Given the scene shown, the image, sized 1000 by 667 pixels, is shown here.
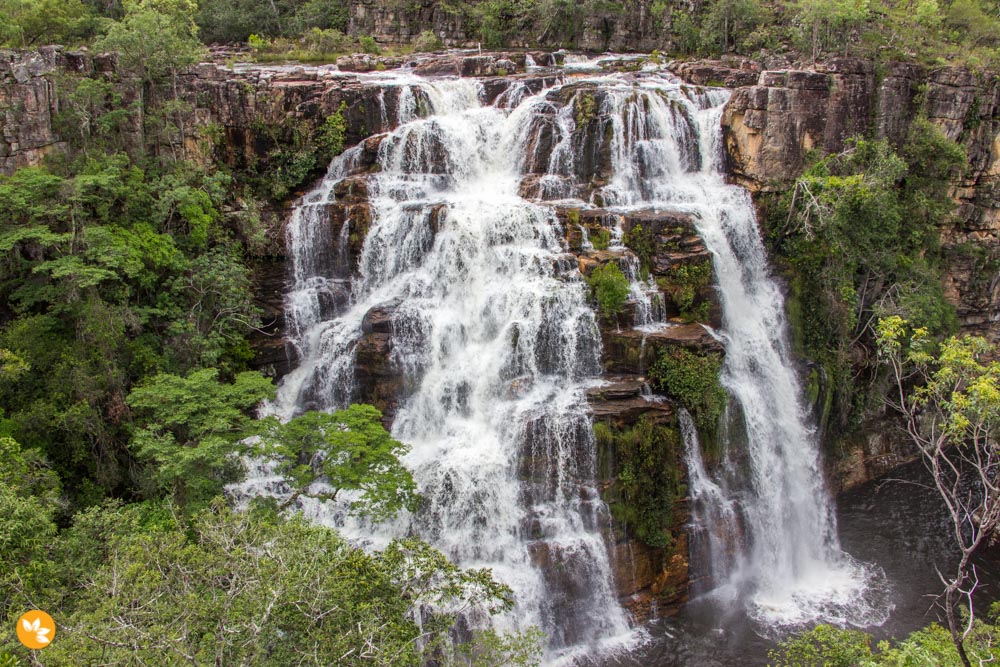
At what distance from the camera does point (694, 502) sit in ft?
55.7

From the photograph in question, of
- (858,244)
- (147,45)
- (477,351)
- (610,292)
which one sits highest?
(147,45)

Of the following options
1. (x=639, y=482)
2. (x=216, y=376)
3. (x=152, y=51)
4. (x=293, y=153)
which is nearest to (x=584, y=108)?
(x=293, y=153)

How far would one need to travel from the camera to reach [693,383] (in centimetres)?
1712

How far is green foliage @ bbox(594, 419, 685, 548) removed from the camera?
16203 millimetres

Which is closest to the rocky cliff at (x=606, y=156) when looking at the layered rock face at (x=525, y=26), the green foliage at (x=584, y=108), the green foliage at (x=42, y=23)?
the green foliage at (x=584, y=108)

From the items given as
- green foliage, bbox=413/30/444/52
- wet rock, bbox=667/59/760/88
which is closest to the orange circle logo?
wet rock, bbox=667/59/760/88

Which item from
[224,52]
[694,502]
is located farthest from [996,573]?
[224,52]

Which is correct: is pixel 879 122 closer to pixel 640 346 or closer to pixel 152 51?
pixel 640 346

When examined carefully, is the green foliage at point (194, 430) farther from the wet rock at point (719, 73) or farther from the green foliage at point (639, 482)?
the wet rock at point (719, 73)

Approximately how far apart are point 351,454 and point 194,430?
3749 mm

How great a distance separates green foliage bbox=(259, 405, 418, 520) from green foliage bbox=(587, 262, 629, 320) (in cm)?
720

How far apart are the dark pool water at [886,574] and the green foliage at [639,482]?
2.31 metres

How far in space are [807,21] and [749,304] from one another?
14.9 metres

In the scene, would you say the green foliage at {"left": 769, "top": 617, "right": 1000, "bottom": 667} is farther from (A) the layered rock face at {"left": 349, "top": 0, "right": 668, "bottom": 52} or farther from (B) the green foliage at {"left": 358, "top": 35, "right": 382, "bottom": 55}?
(A) the layered rock face at {"left": 349, "top": 0, "right": 668, "bottom": 52}
